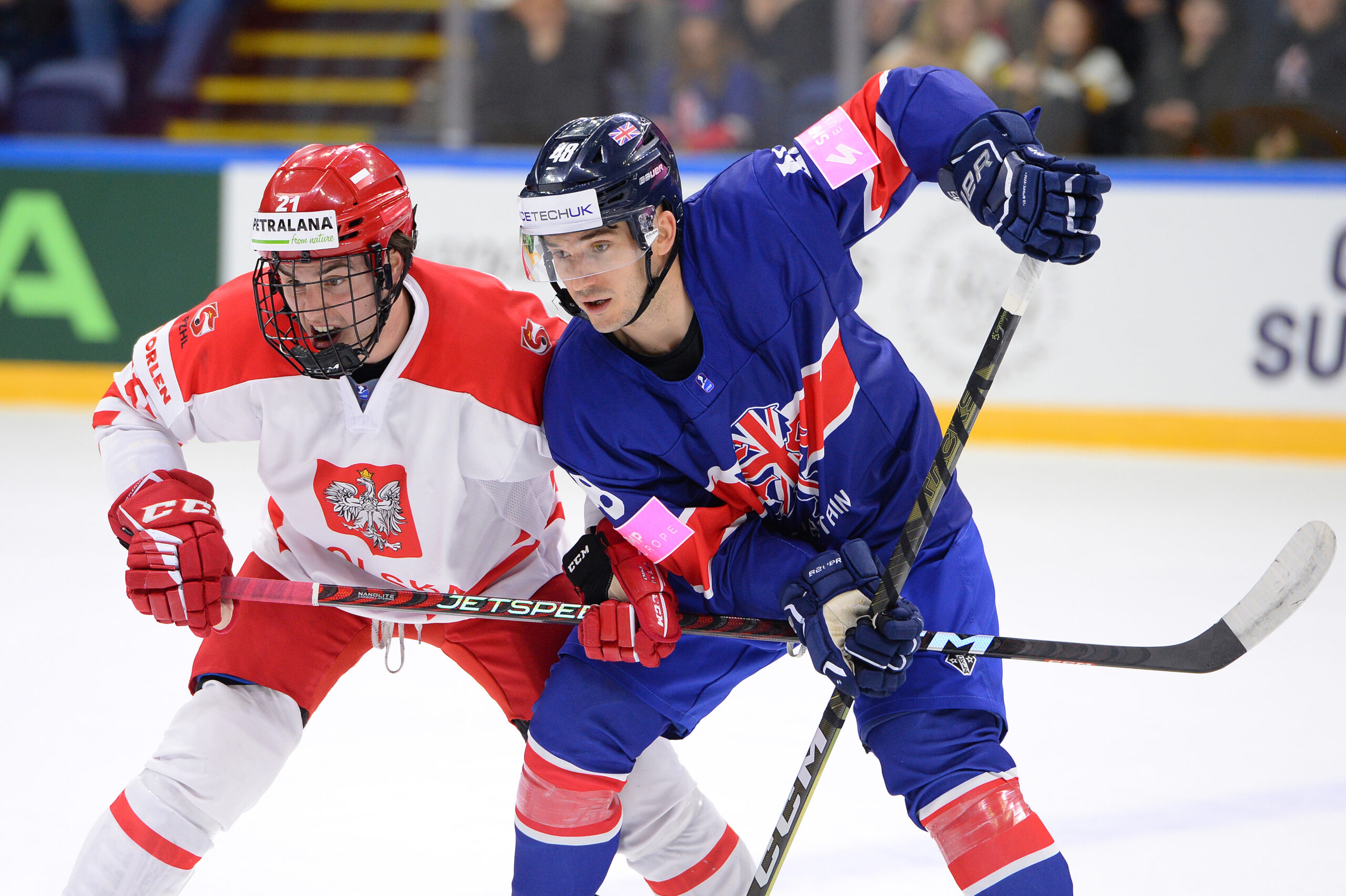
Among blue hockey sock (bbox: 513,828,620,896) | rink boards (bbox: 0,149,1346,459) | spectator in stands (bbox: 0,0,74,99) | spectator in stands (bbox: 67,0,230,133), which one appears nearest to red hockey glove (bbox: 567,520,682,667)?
blue hockey sock (bbox: 513,828,620,896)

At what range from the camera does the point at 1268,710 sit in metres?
3.23

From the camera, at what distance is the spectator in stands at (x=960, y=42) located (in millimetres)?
5734

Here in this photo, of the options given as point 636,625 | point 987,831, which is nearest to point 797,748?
point 636,625

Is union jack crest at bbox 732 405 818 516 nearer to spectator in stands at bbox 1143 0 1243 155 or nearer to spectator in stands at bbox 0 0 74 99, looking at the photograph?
spectator in stands at bbox 1143 0 1243 155

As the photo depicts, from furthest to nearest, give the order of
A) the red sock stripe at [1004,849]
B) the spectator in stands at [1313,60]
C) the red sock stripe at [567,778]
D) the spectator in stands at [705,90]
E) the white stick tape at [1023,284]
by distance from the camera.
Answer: the spectator in stands at [705,90], the spectator in stands at [1313,60], the red sock stripe at [567,778], the white stick tape at [1023,284], the red sock stripe at [1004,849]

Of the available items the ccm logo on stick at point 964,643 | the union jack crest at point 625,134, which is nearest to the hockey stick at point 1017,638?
the ccm logo on stick at point 964,643

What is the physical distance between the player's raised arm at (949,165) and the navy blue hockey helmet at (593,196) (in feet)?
0.71

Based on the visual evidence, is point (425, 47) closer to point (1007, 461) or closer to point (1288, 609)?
point (1007, 461)

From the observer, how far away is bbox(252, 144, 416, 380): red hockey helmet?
1.94 meters

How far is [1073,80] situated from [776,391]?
4234 millimetres

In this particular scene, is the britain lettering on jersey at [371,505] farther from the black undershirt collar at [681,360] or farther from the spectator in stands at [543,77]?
the spectator in stands at [543,77]

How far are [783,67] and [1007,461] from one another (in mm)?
1919

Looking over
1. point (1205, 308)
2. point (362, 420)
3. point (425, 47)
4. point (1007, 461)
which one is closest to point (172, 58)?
point (425, 47)

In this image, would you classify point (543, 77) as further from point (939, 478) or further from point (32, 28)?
point (939, 478)
